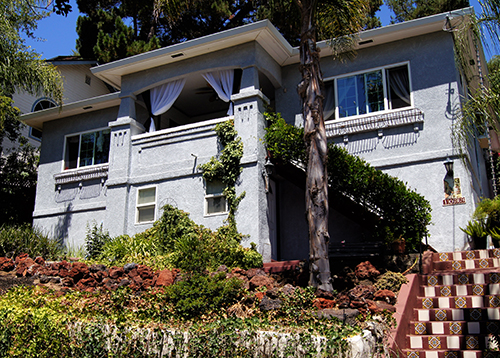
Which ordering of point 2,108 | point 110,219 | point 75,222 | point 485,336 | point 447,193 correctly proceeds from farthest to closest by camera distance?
1. point 75,222
2. point 110,219
3. point 2,108
4. point 447,193
5. point 485,336

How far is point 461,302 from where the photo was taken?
7.84 metres

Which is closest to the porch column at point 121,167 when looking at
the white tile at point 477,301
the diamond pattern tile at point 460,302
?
the diamond pattern tile at point 460,302

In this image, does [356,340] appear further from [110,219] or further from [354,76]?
[110,219]

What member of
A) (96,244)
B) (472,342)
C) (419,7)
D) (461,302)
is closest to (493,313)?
(461,302)

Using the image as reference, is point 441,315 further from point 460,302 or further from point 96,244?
point 96,244

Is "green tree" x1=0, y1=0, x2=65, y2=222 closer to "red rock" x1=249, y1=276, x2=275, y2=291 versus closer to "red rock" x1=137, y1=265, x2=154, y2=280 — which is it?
"red rock" x1=137, y1=265, x2=154, y2=280

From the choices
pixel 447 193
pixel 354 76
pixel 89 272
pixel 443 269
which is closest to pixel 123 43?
pixel 354 76

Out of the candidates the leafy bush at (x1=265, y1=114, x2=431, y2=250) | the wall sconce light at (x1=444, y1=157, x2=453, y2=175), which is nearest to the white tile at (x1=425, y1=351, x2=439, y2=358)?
the leafy bush at (x1=265, y1=114, x2=431, y2=250)

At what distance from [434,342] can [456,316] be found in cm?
69

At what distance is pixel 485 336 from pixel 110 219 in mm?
10860

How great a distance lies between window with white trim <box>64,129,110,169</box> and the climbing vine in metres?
5.11

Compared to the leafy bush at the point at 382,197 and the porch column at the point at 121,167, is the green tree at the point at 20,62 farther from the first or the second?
the leafy bush at the point at 382,197

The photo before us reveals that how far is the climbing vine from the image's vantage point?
12.8 meters

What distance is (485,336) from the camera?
6859 millimetres
